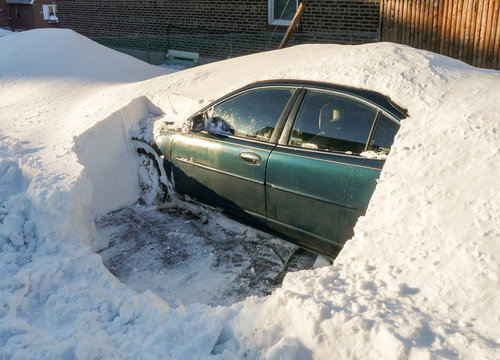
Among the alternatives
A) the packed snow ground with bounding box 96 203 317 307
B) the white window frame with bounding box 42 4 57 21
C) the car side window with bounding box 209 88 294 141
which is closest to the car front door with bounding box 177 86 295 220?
the car side window with bounding box 209 88 294 141

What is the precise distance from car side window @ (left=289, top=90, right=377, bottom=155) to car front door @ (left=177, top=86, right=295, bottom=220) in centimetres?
23

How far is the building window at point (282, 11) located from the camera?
12203mm

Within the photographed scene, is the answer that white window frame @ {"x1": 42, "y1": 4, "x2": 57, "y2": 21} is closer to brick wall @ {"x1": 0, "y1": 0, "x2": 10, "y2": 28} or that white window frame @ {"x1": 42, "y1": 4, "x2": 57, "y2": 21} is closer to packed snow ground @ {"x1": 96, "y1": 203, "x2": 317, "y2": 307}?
brick wall @ {"x1": 0, "y1": 0, "x2": 10, "y2": 28}

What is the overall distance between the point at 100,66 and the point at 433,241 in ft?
22.4

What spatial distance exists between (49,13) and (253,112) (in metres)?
29.7

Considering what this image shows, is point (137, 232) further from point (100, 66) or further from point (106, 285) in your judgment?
point (100, 66)

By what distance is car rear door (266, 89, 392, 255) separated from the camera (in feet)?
12.6

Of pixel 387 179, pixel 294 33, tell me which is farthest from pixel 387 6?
pixel 387 179

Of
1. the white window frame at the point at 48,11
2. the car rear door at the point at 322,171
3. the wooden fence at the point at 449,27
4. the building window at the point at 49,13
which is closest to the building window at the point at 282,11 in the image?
the wooden fence at the point at 449,27

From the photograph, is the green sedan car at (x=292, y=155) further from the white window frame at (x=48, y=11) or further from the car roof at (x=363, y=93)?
the white window frame at (x=48, y=11)

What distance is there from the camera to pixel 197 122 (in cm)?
519

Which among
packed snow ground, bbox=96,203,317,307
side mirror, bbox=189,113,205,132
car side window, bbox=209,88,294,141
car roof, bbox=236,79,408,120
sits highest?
car roof, bbox=236,79,408,120

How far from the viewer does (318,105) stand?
4270 millimetres

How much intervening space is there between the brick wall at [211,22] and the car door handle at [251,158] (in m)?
7.06
